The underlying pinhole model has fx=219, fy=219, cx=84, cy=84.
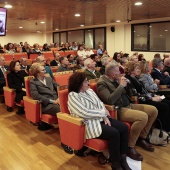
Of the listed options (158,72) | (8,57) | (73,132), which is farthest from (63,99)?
(8,57)

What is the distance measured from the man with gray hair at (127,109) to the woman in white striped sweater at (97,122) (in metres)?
0.25

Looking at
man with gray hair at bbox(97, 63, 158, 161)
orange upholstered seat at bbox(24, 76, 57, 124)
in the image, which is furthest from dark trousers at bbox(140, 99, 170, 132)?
orange upholstered seat at bbox(24, 76, 57, 124)

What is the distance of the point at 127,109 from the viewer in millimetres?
2824

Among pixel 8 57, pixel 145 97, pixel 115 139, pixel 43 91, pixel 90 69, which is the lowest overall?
pixel 115 139

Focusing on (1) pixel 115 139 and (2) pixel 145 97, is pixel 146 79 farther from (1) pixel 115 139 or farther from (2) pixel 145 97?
(1) pixel 115 139

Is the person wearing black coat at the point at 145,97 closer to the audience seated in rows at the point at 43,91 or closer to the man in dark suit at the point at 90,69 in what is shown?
the man in dark suit at the point at 90,69

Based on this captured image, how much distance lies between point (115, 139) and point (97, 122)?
0.87 ft

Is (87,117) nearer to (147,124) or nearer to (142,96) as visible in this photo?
(147,124)

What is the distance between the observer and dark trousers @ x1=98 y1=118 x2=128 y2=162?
2283 millimetres

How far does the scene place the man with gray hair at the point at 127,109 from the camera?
8.75 feet

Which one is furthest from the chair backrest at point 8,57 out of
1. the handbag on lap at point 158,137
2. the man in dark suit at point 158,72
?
the handbag on lap at point 158,137

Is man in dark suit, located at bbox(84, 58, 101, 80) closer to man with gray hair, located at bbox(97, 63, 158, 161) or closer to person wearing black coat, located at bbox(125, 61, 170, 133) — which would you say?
person wearing black coat, located at bbox(125, 61, 170, 133)

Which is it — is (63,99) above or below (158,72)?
below

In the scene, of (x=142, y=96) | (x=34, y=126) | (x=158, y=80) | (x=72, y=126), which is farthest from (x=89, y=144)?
(x=158, y=80)
